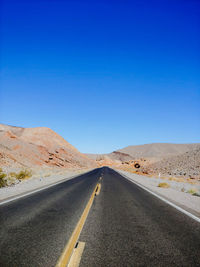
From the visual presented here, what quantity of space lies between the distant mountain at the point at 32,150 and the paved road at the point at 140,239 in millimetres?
34830

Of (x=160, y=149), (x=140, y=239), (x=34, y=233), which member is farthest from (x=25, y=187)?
(x=160, y=149)

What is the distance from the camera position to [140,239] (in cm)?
461

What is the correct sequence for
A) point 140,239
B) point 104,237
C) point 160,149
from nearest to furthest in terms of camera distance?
point 140,239 → point 104,237 → point 160,149

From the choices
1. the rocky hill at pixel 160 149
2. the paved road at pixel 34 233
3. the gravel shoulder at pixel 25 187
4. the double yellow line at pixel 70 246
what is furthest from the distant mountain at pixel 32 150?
the rocky hill at pixel 160 149

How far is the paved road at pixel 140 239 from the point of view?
358cm

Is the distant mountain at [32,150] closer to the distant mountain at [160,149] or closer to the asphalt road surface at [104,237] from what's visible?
the asphalt road surface at [104,237]

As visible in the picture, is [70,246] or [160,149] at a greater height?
[160,149]

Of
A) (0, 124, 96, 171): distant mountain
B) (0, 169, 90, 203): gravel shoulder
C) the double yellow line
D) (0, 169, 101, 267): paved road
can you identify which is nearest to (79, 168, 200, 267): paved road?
the double yellow line

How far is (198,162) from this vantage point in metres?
46.1

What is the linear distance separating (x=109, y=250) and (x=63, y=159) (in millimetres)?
63870

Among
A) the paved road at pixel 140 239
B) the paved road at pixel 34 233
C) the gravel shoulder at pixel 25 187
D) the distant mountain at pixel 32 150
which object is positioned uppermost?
the distant mountain at pixel 32 150

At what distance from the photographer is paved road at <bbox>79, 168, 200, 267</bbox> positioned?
11.8ft

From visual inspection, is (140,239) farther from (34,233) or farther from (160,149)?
(160,149)

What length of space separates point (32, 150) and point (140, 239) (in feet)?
180
